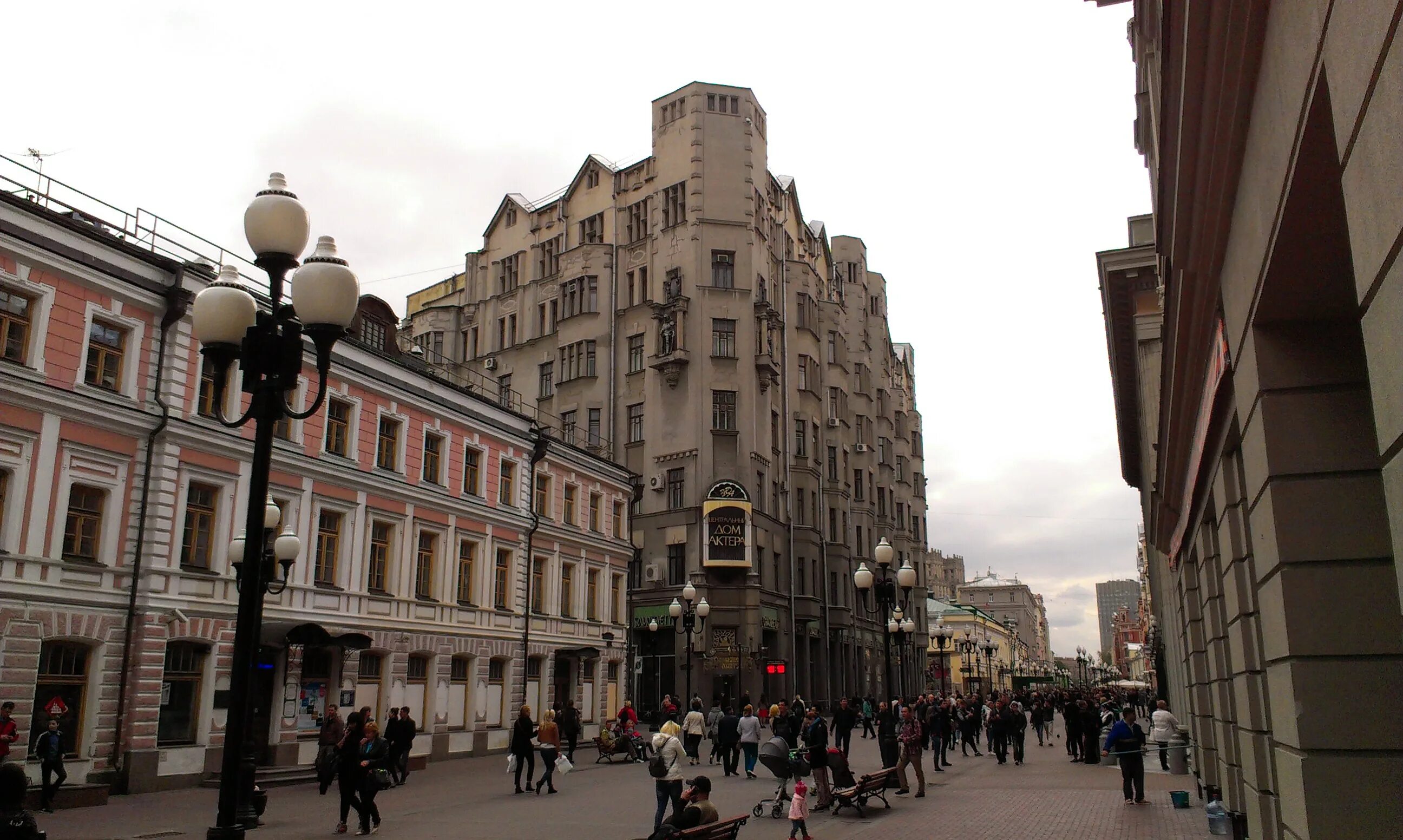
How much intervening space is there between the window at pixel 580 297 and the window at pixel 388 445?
28.9 meters

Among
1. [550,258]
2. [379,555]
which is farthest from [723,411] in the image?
[379,555]

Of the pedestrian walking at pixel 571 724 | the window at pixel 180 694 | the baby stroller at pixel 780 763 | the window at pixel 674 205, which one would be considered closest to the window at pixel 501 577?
the pedestrian walking at pixel 571 724

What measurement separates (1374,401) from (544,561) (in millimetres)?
34620

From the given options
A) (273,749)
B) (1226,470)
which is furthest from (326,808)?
(1226,470)

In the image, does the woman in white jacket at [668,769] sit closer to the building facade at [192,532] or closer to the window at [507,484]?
the building facade at [192,532]

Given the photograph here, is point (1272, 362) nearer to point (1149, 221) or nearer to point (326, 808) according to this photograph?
point (326, 808)

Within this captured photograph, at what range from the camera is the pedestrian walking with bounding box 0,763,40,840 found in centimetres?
761

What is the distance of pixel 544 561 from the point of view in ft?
121

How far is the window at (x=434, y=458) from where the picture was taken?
102ft

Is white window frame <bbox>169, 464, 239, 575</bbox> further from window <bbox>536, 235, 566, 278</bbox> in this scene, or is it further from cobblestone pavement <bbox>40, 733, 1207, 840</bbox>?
window <bbox>536, 235, 566, 278</bbox>

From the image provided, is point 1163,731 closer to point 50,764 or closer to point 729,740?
point 729,740

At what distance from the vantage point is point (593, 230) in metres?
59.7

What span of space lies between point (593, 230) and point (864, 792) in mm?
46198

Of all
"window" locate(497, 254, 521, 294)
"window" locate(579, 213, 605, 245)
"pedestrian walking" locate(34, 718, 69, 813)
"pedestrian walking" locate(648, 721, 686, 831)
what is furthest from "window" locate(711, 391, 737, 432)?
"pedestrian walking" locate(648, 721, 686, 831)
